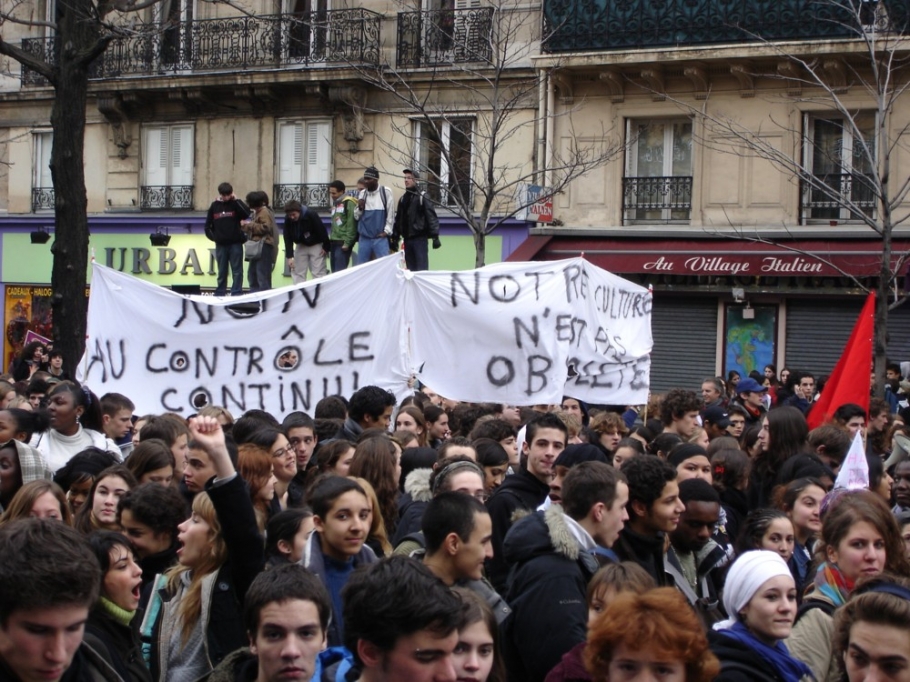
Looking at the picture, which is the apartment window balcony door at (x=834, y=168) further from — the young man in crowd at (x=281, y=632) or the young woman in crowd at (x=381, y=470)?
the young man in crowd at (x=281, y=632)

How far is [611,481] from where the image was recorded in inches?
194

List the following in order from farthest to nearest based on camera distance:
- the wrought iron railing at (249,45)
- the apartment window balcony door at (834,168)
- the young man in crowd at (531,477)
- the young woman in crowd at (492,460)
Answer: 1. the wrought iron railing at (249,45)
2. the apartment window balcony door at (834,168)
3. the young woman in crowd at (492,460)
4. the young man in crowd at (531,477)

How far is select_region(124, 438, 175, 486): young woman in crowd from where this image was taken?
20.4 feet

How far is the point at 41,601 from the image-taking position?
3.14 meters

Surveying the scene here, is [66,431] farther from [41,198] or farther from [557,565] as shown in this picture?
[41,198]

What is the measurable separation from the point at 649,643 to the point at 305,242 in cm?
1236

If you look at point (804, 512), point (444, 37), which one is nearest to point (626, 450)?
point (804, 512)

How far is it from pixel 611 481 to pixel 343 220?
10693 mm

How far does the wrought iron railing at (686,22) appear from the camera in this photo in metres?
20.5

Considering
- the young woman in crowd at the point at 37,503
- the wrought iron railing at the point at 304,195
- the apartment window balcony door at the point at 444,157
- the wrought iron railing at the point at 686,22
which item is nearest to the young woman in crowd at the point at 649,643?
the young woman in crowd at the point at 37,503

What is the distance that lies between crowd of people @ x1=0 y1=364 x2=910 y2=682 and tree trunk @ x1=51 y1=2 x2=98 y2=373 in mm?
4915

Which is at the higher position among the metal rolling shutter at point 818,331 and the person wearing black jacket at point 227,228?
the person wearing black jacket at point 227,228

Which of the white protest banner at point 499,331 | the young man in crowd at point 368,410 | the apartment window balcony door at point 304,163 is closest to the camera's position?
the young man in crowd at point 368,410

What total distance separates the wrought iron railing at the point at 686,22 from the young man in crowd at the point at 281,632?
17872 millimetres
